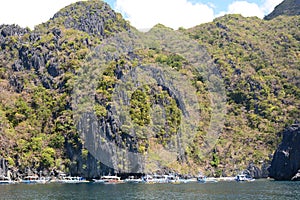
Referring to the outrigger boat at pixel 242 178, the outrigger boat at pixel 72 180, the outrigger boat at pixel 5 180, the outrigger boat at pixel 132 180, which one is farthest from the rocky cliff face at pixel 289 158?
the outrigger boat at pixel 5 180

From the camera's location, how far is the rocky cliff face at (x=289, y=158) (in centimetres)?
11281

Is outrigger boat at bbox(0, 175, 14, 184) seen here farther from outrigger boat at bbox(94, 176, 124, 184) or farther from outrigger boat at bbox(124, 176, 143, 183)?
outrigger boat at bbox(124, 176, 143, 183)

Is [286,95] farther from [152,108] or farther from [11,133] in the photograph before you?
[11,133]

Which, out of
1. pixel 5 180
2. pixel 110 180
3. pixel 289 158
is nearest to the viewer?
pixel 5 180

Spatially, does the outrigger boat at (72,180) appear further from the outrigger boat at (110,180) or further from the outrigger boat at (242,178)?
the outrigger boat at (242,178)

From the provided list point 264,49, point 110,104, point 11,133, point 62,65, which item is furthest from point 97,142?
point 264,49

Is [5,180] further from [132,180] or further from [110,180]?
[132,180]

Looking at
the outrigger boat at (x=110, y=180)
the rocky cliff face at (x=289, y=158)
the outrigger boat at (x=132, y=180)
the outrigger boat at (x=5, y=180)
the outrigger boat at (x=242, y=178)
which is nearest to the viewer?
the outrigger boat at (x=5, y=180)

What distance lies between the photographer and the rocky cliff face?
113 m

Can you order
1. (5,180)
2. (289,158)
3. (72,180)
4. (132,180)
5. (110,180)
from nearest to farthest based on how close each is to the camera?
(5,180) → (110,180) → (72,180) → (132,180) → (289,158)

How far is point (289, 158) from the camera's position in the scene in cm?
11425

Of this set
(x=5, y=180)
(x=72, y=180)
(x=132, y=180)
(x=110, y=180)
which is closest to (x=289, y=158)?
(x=132, y=180)

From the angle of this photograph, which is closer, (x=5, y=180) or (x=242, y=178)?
(x=5, y=180)

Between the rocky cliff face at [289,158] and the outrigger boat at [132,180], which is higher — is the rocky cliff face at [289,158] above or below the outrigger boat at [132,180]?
above
